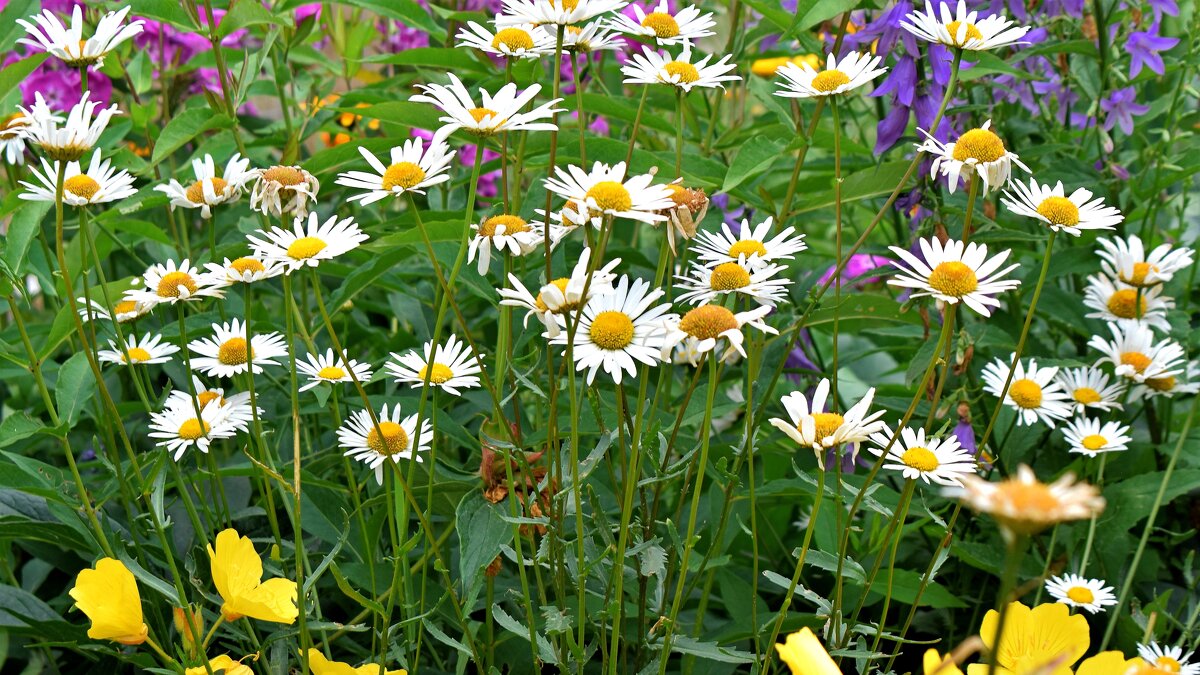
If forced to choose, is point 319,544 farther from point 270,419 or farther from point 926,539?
point 926,539

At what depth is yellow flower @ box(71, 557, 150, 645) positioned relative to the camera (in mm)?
687

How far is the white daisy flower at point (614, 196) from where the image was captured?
0.60 metres

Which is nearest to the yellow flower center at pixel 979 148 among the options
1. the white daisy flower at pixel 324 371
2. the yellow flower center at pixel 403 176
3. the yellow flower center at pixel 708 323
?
the yellow flower center at pixel 708 323

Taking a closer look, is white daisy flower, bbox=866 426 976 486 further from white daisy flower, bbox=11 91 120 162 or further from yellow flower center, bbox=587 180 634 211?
white daisy flower, bbox=11 91 120 162

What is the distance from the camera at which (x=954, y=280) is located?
2.22ft

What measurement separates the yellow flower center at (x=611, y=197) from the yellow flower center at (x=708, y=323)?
0.07 m

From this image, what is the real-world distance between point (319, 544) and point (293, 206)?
0.39m

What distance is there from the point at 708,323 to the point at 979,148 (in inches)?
9.4

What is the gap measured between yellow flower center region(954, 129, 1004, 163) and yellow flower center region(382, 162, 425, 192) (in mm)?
332

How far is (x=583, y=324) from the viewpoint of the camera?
0.68 meters

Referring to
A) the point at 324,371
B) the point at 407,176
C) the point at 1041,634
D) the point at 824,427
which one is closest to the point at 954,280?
the point at 824,427

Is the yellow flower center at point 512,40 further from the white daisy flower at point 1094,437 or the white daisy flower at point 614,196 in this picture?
the white daisy flower at point 1094,437

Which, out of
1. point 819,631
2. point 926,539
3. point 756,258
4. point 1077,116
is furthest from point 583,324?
point 1077,116

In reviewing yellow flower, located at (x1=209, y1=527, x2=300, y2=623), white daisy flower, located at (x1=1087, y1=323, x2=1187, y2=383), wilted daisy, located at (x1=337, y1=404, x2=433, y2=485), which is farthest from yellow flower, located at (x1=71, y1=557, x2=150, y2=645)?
white daisy flower, located at (x1=1087, y1=323, x2=1187, y2=383)
